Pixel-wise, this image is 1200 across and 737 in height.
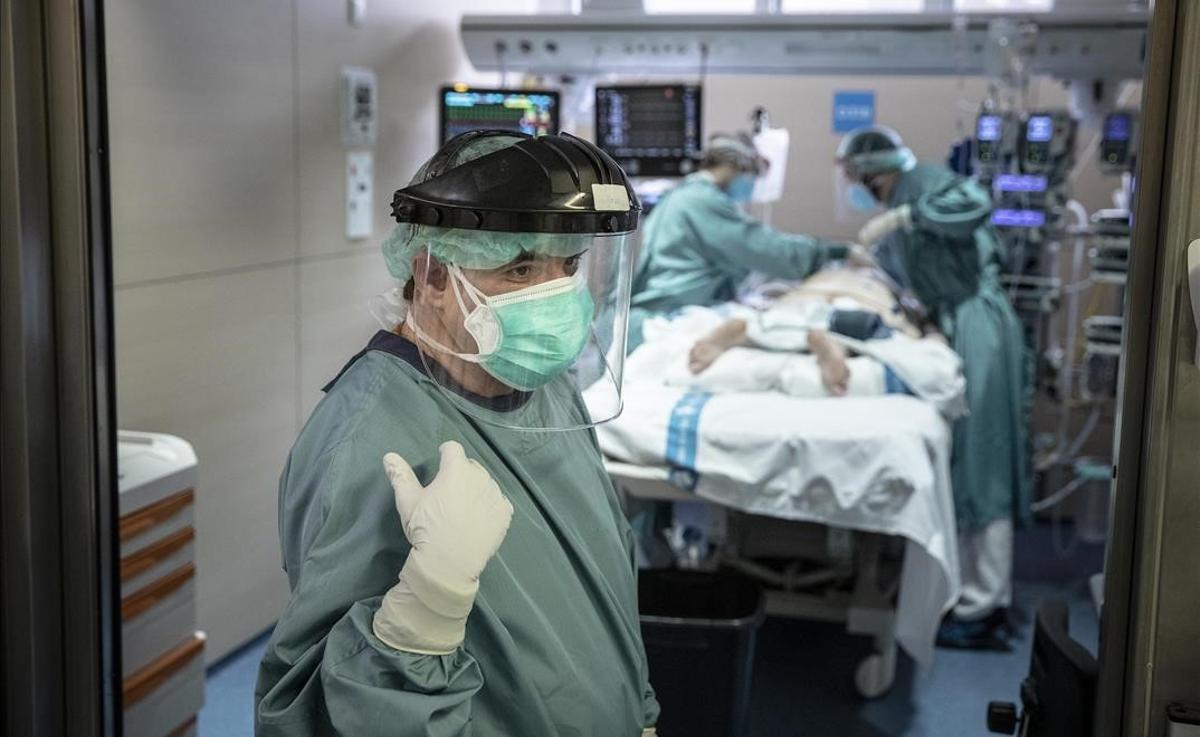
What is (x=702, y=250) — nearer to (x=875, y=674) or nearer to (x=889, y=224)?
(x=889, y=224)

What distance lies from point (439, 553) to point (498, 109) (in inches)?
146

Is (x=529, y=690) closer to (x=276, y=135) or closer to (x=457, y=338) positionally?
(x=457, y=338)

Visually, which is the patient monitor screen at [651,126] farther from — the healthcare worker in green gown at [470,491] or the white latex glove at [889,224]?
the healthcare worker in green gown at [470,491]

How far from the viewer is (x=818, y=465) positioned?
3367mm

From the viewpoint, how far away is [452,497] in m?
1.44

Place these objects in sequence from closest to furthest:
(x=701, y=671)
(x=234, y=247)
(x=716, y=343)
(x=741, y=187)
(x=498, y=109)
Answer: (x=701, y=671), (x=234, y=247), (x=716, y=343), (x=741, y=187), (x=498, y=109)

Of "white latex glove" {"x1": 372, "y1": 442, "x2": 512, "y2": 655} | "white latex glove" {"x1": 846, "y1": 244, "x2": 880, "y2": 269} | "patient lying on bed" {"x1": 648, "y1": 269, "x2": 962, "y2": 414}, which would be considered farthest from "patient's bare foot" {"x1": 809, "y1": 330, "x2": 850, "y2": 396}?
"white latex glove" {"x1": 372, "y1": 442, "x2": 512, "y2": 655}

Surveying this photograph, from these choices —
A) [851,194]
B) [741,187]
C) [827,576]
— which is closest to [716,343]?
[827,576]

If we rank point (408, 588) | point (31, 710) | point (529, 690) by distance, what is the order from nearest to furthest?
point (408, 588)
point (529, 690)
point (31, 710)

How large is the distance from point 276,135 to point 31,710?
2239 millimetres

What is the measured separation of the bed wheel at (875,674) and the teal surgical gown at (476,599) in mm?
2149

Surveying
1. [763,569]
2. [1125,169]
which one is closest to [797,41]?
[1125,169]

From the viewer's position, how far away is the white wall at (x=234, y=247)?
3311 millimetres

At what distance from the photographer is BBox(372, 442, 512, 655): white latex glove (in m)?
1.39
